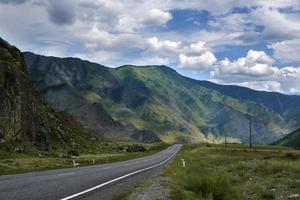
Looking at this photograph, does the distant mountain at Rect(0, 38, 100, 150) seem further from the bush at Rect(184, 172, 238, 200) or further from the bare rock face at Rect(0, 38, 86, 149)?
the bush at Rect(184, 172, 238, 200)

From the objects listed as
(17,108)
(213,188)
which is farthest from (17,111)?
(213,188)

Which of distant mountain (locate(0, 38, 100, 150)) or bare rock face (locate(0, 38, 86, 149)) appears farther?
bare rock face (locate(0, 38, 86, 149))

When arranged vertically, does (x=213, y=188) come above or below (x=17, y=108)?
below

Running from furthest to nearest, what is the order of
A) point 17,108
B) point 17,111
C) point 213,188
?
point 17,108 < point 17,111 < point 213,188

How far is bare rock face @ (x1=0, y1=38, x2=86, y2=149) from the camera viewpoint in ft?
256

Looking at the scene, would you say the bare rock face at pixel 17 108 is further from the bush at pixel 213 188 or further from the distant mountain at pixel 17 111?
the bush at pixel 213 188

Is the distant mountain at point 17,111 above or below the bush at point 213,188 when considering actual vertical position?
above

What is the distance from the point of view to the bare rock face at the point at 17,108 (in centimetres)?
7812

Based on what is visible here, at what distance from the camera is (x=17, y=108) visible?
82.9 meters

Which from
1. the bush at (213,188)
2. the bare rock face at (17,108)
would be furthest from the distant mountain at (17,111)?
the bush at (213,188)

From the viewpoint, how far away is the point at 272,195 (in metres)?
19.2

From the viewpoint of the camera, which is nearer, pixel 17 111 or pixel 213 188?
pixel 213 188

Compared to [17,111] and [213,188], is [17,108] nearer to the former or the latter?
[17,111]

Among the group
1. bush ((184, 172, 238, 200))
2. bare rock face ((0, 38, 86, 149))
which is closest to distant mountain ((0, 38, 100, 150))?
bare rock face ((0, 38, 86, 149))
